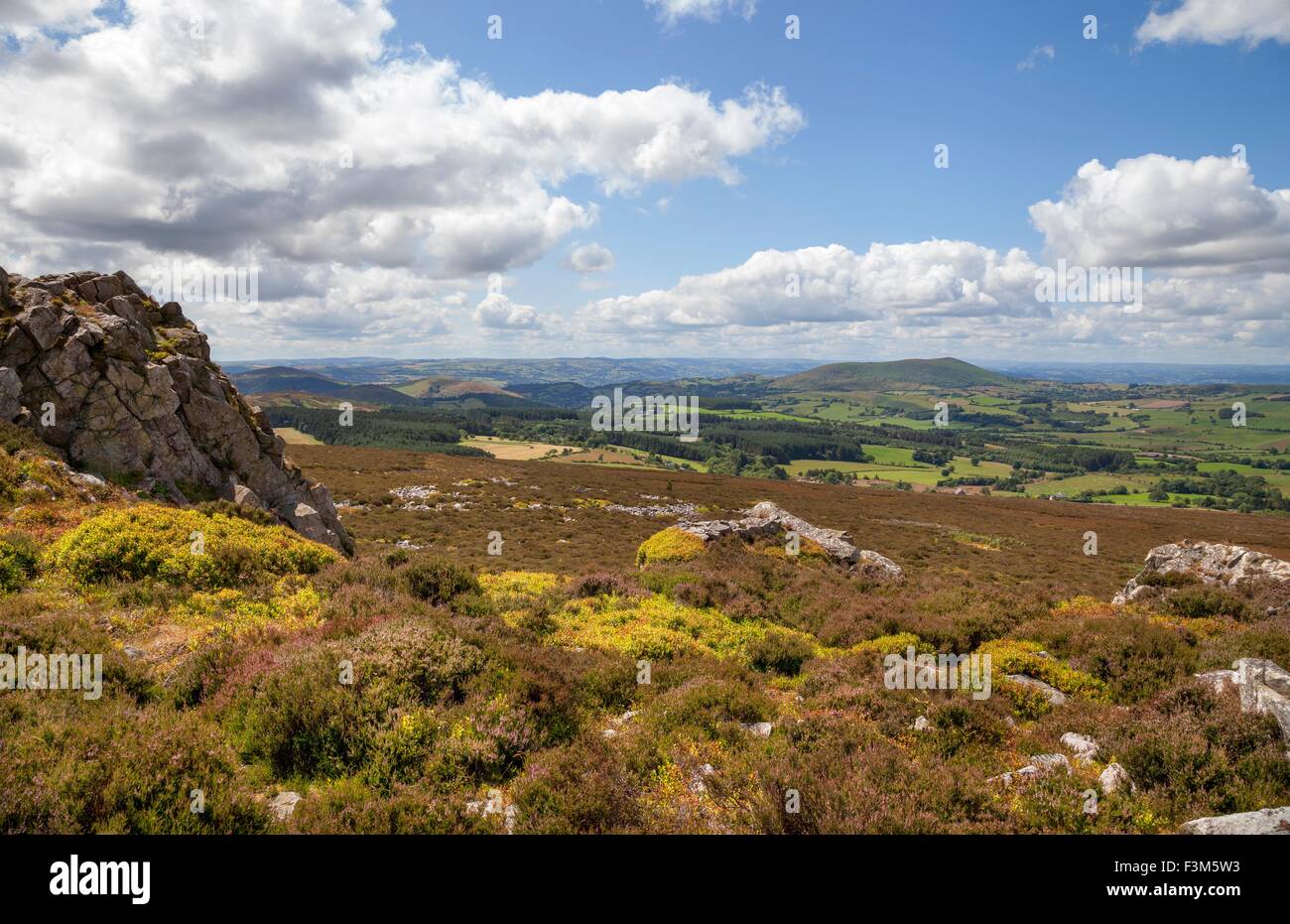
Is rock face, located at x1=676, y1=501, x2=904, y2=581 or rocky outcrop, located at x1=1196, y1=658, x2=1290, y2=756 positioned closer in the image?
rocky outcrop, located at x1=1196, y1=658, x2=1290, y2=756

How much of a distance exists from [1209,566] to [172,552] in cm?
3233

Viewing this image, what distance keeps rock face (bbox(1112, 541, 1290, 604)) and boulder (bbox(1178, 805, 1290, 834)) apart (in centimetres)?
1313

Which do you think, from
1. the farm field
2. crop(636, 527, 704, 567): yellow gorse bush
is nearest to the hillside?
crop(636, 527, 704, 567): yellow gorse bush

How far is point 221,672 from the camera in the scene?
785cm

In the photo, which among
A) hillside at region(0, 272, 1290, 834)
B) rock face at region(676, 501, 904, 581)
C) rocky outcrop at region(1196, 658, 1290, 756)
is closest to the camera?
hillside at region(0, 272, 1290, 834)

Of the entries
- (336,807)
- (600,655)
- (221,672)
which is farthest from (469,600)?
(336,807)

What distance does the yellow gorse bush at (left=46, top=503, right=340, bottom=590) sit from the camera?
35.1 feet

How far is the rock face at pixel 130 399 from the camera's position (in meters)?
16.0

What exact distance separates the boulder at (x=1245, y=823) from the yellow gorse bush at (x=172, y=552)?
49.1 feet

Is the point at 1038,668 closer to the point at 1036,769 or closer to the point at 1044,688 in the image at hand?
the point at 1044,688

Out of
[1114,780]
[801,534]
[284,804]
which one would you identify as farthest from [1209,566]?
[284,804]

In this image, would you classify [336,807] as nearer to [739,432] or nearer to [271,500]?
[271,500]

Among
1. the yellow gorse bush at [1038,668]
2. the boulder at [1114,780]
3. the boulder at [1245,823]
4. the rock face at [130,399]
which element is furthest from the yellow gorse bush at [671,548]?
the boulder at [1245,823]

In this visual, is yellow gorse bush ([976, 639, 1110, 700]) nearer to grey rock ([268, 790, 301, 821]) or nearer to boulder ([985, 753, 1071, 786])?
boulder ([985, 753, 1071, 786])
